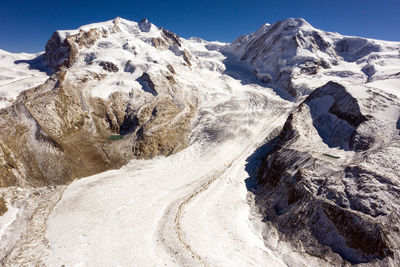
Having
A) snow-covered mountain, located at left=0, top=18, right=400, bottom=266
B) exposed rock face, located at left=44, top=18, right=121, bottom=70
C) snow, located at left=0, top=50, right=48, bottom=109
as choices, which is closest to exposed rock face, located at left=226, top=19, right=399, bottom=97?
snow-covered mountain, located at left=0, top=18, right=400, bottom=266

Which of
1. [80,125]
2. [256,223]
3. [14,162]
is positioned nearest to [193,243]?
[256,223]

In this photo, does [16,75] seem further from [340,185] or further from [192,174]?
[340,185]

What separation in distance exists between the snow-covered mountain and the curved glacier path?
129mm

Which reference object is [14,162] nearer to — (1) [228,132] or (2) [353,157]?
(1) [228,132]

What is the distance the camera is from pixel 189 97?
5478 centimetres

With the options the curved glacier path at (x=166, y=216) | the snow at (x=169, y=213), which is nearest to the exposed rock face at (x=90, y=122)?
the snow at (x=169, y=213)

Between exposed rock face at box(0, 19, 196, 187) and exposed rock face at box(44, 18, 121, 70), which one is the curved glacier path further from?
exposed rock face at box(44, 18, 121, 70)

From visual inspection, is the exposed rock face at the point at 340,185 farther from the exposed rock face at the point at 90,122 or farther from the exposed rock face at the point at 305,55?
the exposed rock face at the point at 305,55

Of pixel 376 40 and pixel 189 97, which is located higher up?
pixel 376 40

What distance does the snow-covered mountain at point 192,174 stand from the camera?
16234mm

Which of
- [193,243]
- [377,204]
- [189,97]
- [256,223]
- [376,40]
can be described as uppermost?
[376,40]

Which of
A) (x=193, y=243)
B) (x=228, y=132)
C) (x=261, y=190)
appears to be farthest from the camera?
(x=228, y=132)

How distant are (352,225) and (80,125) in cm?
4091

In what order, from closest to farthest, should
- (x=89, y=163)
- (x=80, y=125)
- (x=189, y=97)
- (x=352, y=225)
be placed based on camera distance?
(x=352, y=225)
(x=89, y=163)
(x=80, y=125)
(x=189, y=97)
